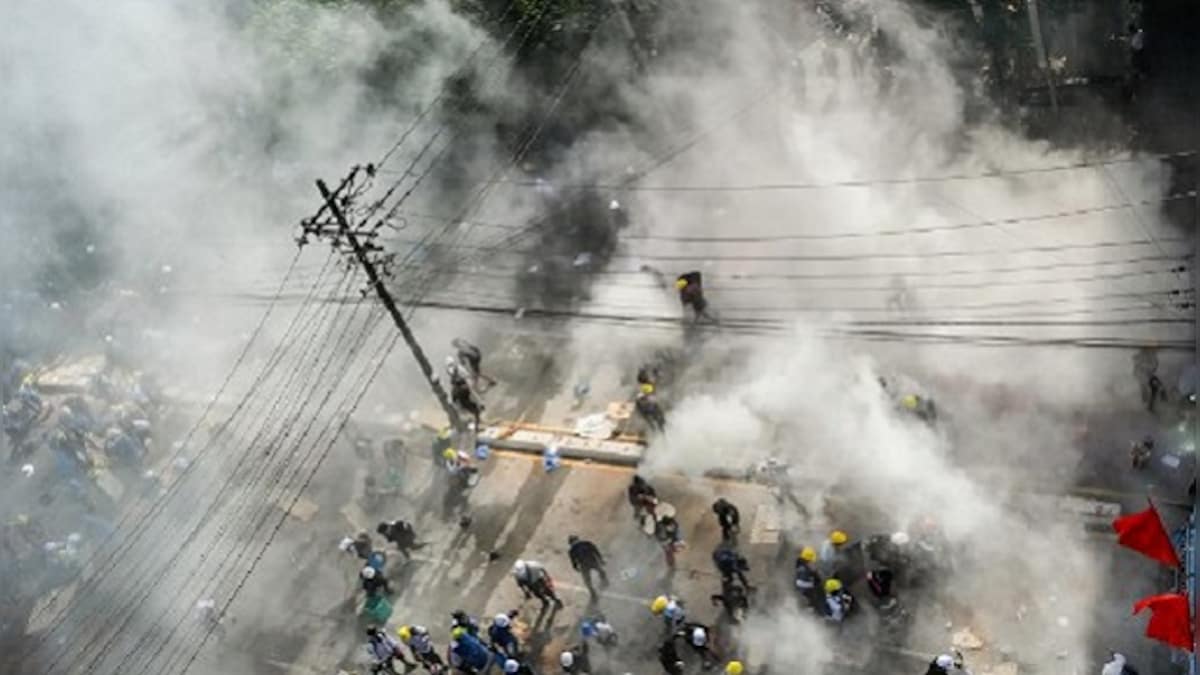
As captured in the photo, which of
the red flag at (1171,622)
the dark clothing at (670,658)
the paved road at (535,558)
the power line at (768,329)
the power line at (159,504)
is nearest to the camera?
the red flag at (1171,622)

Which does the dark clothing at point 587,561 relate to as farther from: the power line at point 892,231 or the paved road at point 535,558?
the power line at point 892,231

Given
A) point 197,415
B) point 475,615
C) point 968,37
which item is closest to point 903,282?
point 968,37

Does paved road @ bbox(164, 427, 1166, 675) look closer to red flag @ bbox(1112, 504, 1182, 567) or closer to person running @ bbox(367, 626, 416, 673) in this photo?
person running @ bbox(367, 626, 416, 673)

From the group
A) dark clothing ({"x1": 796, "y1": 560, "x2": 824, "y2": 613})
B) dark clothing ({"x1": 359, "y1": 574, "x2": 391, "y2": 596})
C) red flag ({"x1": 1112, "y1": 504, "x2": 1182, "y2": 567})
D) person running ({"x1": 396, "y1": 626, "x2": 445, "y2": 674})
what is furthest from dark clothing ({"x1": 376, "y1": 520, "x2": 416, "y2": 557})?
red flag ({"x1": 1112, "y1": 504, "x2": 1182, "y2": 567})

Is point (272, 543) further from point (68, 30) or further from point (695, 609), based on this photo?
point (68, 30)

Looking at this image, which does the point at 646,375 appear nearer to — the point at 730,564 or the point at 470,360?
the point at 470,360

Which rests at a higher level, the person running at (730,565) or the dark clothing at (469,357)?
the dark clothing at (469,357)

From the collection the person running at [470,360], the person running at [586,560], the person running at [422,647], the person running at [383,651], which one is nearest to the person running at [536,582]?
the person running at [586,560]
